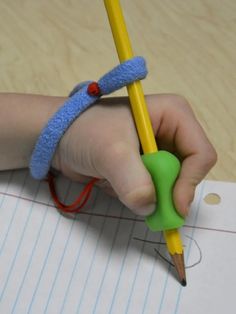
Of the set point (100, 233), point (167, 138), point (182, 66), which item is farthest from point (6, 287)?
point (182, 66)

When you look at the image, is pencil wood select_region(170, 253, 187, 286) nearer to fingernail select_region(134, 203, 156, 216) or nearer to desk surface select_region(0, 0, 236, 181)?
fingernail select_region(134, 203, 156, 216)

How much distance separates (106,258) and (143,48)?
27 centimetres

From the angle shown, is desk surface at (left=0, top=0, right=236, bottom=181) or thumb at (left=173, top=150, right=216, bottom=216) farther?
desk surface at (left=0, top=0, right=236, bottom=181)

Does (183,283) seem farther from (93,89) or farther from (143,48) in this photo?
(143,48)

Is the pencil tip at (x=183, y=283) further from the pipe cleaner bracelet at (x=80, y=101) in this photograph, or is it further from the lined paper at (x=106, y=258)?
the pipe cleaner bracelet at (x=80, y=101)

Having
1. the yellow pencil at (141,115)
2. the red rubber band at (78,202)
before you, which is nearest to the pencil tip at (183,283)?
the yellow pencil at (141,115)

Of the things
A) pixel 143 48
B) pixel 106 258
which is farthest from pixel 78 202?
pixel 143 48

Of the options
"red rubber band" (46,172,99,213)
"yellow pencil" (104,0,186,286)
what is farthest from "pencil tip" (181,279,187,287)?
"red rubber band" (46,172,99,213)

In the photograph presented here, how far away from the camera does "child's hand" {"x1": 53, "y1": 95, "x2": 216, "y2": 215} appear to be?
420mm

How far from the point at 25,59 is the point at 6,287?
0.94 ft

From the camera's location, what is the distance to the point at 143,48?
2.06 feet

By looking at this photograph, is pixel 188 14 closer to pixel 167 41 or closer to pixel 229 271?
pixel 167 41

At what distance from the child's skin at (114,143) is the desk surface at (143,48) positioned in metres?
0.08

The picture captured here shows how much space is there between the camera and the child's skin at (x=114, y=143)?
42cm
